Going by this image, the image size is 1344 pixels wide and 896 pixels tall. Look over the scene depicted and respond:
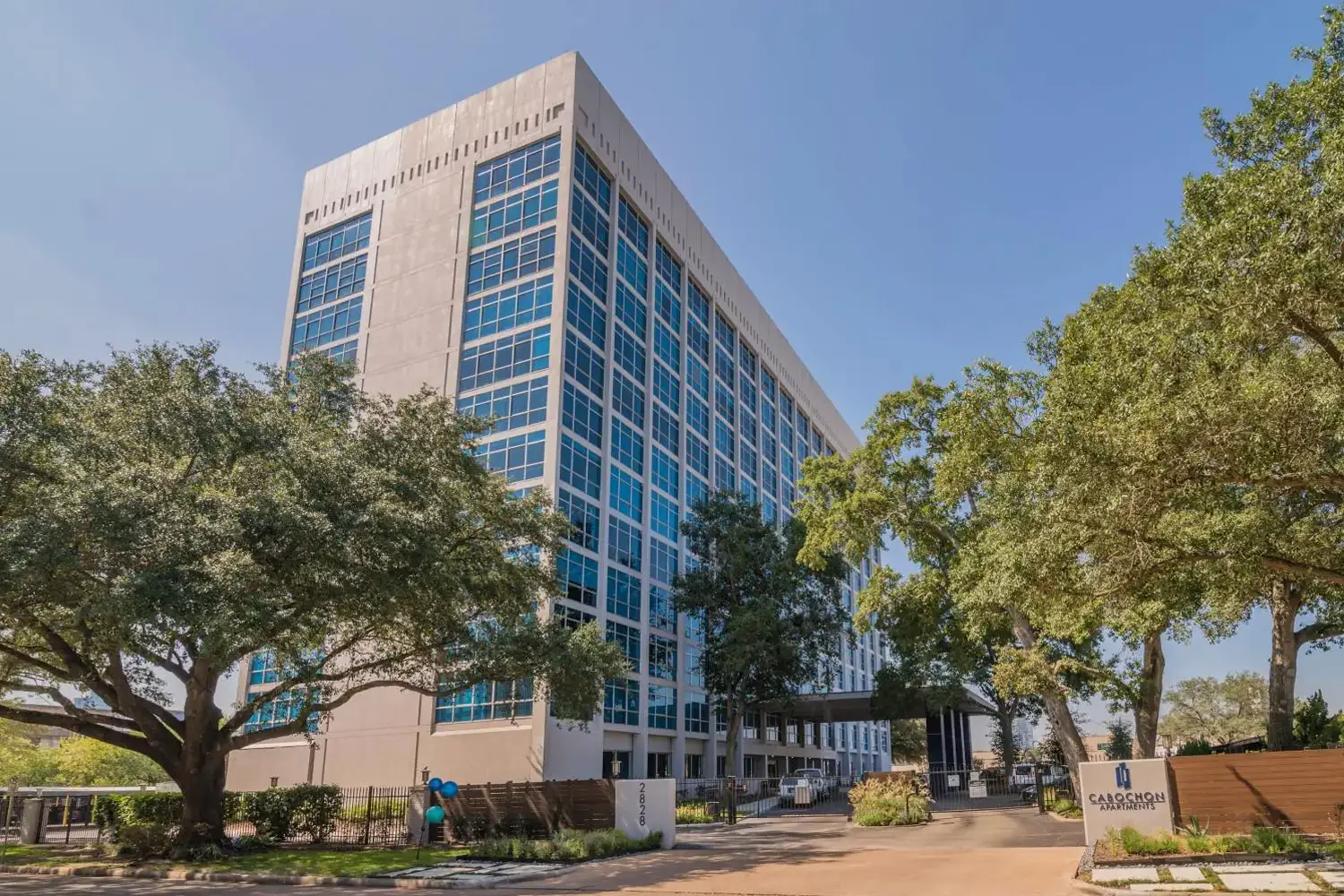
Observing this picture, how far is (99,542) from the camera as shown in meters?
18.0

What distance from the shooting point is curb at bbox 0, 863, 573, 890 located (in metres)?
16.8

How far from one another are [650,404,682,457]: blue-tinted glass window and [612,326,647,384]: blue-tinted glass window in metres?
2.36

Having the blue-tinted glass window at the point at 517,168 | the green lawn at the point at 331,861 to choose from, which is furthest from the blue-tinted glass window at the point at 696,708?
the green lawn at the point at 331,861

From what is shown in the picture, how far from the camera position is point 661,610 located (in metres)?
49.0

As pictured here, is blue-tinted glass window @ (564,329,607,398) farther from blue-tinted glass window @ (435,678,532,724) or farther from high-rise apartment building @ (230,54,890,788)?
blue-tinted glass window @ (435,678,532,724)

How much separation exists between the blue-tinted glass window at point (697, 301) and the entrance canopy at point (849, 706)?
25554 mm

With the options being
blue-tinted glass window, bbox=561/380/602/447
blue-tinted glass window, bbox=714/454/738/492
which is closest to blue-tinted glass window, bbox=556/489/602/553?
blue-tinted glass window, bbox=561/380/602/447

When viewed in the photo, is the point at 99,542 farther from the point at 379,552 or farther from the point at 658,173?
the point at 658,173

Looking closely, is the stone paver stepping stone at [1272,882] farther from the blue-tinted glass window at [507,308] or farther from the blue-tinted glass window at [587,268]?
the blue-tinted glass window at [587,268]

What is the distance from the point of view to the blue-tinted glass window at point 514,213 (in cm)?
4459

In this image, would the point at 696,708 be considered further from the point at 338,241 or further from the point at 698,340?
the point at 338,241

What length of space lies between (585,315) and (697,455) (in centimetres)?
1555

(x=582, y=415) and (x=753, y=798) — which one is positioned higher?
(x=582, y=415)

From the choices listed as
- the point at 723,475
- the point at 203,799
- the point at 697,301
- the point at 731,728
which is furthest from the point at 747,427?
the point at 203,799
